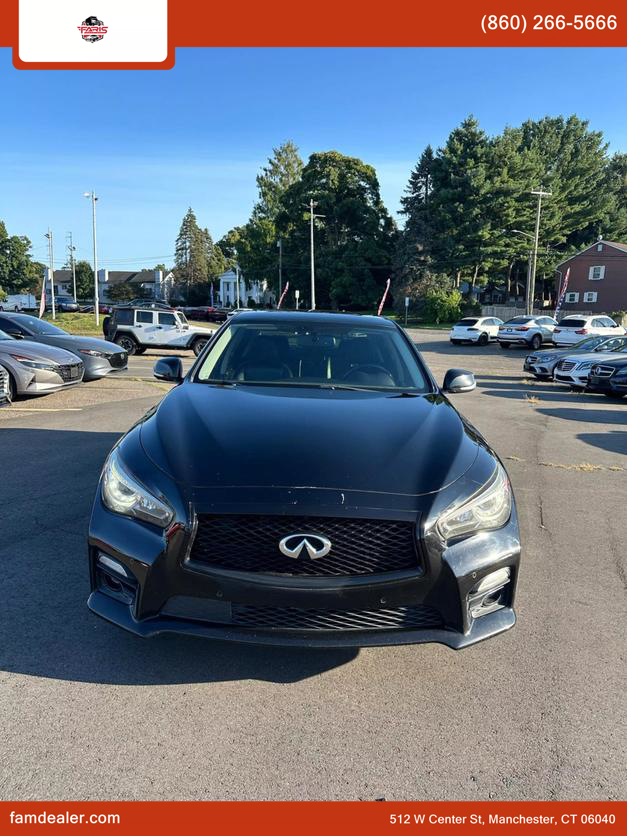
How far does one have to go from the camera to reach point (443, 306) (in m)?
51.7

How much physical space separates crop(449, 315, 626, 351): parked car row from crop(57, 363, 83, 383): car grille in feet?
65.0

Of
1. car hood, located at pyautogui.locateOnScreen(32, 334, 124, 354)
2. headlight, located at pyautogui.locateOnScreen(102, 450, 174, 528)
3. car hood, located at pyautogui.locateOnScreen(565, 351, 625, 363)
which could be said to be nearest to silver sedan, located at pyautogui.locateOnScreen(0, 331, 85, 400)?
car hood, located at pyautogui.locateOnScreen(32, 334, 124, 354)

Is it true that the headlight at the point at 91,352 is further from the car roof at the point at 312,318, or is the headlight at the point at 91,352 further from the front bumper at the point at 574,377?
the front bumper at the point at 574,377

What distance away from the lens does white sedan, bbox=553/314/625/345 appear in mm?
26531

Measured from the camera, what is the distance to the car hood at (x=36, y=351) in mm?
9781

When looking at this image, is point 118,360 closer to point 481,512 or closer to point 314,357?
point 314,357

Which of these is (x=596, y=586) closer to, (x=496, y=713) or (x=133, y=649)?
(x=496, y=713)

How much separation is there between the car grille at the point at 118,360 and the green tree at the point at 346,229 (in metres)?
49.7

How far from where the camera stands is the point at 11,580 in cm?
367

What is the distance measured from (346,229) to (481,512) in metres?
63.6

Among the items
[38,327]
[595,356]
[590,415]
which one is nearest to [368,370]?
[590,415]

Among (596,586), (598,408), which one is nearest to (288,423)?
(596,586)
